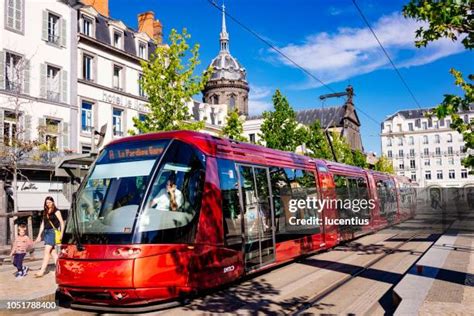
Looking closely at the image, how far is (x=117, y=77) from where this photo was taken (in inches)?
1298

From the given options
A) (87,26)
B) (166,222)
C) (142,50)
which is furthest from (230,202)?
(142,50)

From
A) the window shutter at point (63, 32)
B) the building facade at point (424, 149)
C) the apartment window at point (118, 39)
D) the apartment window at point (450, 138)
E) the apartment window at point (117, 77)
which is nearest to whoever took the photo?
the window shutter at point (63, 32)

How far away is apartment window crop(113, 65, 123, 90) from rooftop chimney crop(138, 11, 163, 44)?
8.14 metres

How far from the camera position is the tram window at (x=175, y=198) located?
7.09 meters

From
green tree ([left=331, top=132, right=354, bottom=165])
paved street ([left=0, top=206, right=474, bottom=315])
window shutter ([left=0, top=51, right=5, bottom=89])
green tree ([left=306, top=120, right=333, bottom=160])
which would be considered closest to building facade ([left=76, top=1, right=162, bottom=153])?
window shutter ([left=0, top=51, right=5, bottom=89])

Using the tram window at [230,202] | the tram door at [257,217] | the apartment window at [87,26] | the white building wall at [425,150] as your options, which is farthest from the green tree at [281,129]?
the white building wall at [425,150]

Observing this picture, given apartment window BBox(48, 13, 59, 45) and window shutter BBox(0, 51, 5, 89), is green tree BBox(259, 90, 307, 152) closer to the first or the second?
apartment window BBox(48, 13, 59, 45)

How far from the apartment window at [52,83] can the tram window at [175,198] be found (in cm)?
2114

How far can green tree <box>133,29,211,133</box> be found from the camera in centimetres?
2052

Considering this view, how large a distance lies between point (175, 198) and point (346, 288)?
12.0 feet

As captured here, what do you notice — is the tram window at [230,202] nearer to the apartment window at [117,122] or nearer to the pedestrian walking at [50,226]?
the pedestrian walking at [50,226]

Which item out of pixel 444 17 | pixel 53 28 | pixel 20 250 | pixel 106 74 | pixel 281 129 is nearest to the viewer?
pixel 444 17

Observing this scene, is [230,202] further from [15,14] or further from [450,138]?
[450,138]

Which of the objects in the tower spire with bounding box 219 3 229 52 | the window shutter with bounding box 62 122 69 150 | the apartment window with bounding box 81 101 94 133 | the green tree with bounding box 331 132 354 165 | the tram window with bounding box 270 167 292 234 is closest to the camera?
the tram window with bounding box 270 167 292 234
